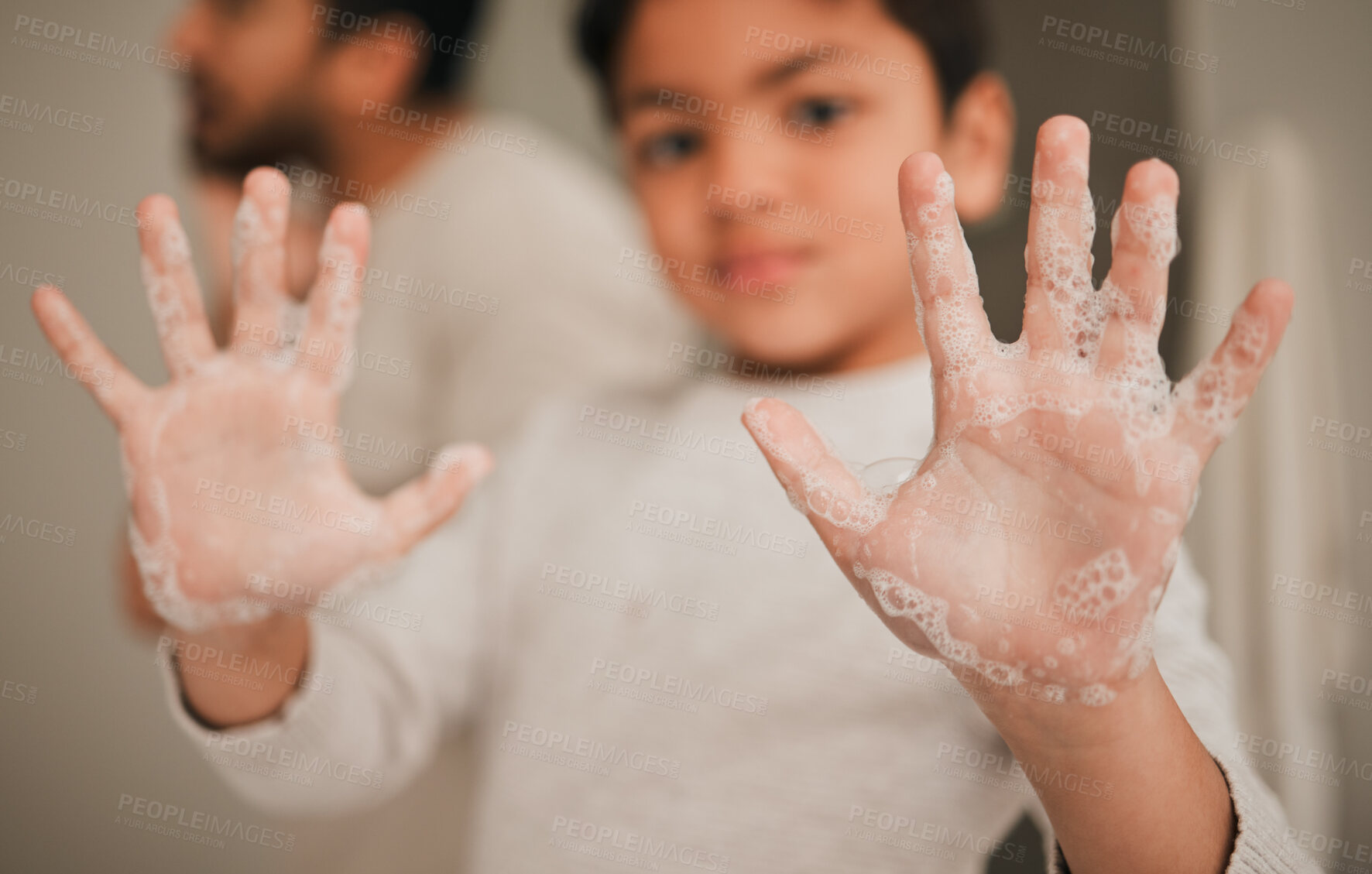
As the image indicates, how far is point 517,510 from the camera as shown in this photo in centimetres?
67

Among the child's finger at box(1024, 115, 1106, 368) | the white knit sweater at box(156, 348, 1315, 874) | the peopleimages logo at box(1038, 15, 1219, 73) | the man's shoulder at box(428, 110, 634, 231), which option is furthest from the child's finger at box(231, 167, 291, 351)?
the peopleimages logo at box(1038, 15, 1219, 73)

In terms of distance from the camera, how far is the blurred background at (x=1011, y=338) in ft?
1.97

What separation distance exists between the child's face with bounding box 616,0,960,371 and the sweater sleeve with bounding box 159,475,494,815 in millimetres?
307

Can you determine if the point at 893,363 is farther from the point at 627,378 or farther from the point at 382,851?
the point at 382,851

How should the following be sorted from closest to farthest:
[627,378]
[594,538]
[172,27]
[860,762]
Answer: [860,762] < [594,538] < [627,378] < [172,27]

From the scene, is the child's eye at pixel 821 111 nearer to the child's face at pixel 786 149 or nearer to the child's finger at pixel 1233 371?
the child's face at pixel 786 149

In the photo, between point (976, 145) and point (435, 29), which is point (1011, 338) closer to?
point (976, 145)

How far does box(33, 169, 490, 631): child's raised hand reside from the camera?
402 mm

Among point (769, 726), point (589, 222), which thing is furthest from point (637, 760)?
point (589, 222)

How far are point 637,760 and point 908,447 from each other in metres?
0.30

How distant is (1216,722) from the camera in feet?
1.35

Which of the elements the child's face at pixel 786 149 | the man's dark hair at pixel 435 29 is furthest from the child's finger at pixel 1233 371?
the man's dark hair at pixel 435 29

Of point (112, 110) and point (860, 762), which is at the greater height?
point (112, 110)

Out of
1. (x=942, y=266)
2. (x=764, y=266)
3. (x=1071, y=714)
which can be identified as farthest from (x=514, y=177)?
(x=1071, y=714)
